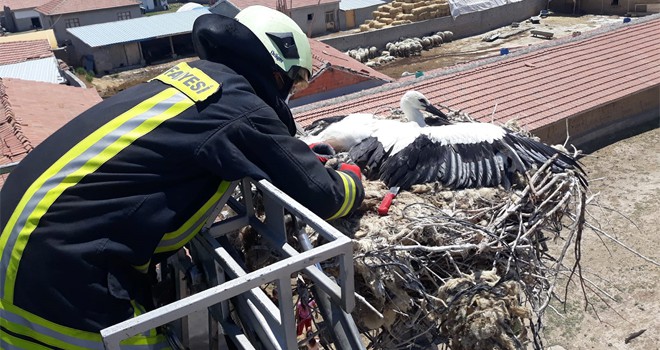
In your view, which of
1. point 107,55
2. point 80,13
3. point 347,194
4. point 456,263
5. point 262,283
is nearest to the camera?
point 262,283

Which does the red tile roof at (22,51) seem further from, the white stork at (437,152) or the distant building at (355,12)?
the distant building at (355,12)

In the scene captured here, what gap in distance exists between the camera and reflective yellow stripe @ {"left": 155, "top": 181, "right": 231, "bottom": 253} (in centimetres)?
224

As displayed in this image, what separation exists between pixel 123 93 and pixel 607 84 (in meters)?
10.8

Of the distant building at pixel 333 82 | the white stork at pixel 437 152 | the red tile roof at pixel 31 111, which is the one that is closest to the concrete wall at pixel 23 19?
the red tile roof at pixel 31 111

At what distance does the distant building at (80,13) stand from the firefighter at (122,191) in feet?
103

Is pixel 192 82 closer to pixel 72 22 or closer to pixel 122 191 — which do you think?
pixel 122 191

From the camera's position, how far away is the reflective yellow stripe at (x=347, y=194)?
2603 millimetres

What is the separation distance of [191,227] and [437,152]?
6.80 feet

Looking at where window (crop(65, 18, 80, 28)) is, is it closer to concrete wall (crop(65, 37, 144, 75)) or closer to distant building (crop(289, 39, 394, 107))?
concrete wall (crop(65, 37, 144, 75))

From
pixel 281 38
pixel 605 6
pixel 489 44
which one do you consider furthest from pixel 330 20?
pixel 281 38

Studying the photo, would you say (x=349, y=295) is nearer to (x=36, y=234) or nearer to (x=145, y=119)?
(x=145, y=119)

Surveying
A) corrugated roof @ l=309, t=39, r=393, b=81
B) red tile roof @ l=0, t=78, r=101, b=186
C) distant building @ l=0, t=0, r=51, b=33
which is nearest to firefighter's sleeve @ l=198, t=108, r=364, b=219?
red tile roof @ l=0, t=78, r=101, b=186

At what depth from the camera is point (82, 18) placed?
33.1 meters

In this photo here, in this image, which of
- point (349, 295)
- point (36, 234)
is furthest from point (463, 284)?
point (36, 234)
